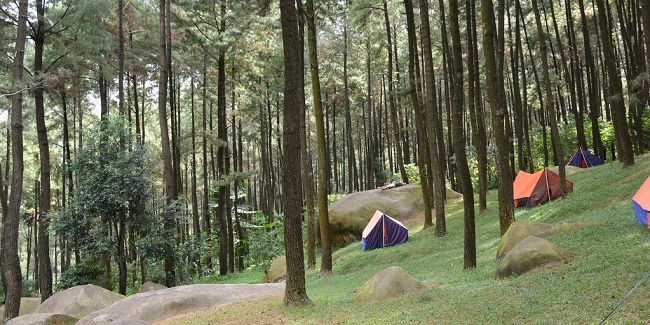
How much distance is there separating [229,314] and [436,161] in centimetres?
985

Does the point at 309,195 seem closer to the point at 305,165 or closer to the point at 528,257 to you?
the point at 305,165

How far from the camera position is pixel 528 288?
7.46 meters

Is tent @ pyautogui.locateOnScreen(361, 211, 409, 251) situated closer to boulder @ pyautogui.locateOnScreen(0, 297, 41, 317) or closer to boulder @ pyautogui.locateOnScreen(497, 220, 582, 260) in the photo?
boulder @ pyautogui.locateOnScreen(497, 220, 582, 260)

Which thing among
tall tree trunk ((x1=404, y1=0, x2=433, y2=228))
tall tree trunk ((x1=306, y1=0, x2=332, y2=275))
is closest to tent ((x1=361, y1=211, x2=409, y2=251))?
tall tree trunk ((x1=404, y1=0, x2=433, y2=228))

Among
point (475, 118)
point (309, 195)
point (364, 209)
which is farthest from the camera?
point (364, 209)

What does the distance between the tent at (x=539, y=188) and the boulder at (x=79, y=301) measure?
1372 cm

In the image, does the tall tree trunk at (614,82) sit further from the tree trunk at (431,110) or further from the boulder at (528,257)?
the boulder at (528,257)

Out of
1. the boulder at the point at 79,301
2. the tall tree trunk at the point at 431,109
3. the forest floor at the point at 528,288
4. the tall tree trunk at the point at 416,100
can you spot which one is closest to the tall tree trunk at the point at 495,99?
the forest floor at the point at 528,288

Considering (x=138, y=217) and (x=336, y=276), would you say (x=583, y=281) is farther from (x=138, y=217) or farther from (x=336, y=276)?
(x=138, y=217)

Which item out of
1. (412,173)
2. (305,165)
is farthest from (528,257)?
(412,173)

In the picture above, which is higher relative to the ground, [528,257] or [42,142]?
[42,142]

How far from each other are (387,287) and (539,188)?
11503 mm

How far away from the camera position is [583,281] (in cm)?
708

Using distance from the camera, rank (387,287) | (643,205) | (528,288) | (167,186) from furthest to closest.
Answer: (167,186) < (643,205) < (387,287) < (528,288)
